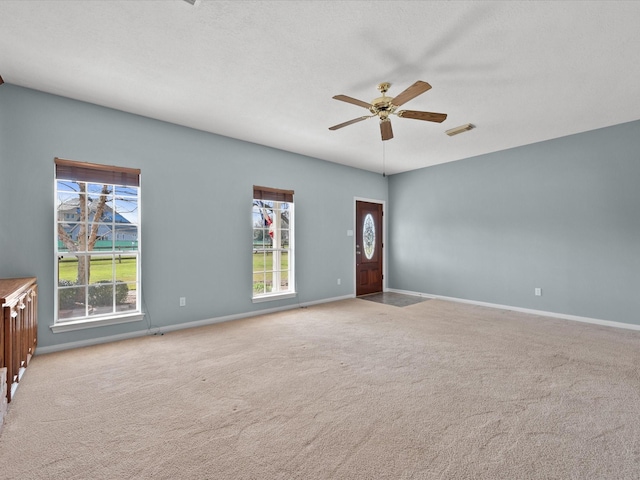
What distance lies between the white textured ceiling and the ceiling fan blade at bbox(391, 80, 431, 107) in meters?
0.31

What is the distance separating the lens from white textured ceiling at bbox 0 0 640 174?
2.21m

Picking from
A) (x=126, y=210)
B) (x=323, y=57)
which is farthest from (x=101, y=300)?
(x=323, y=57)

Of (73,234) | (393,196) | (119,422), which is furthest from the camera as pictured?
(393,196)

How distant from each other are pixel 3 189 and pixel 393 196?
6643 mm

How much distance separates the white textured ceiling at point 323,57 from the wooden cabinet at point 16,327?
2.04 metres

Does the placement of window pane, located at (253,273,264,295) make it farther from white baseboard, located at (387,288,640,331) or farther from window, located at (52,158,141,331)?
white baseboard, located at (387,288,640,331)

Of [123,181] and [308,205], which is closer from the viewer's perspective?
[123,181]

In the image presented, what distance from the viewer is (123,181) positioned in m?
3.88

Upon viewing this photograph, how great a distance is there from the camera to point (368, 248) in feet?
23.6

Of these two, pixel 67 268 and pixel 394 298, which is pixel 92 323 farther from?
pixel 394 298

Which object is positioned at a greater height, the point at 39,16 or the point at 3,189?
the point at 39,16

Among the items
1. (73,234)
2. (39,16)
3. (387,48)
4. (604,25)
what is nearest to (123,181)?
(73,234)

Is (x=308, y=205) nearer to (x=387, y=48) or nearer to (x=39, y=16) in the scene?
(x=387, y=48)

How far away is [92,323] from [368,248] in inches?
208
